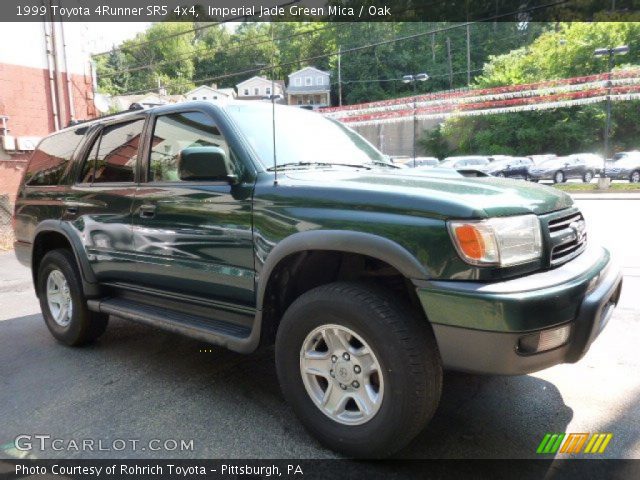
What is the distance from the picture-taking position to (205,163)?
286 centimetres

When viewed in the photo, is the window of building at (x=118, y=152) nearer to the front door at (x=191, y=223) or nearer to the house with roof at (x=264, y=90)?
the front door at (x=191, y=223)

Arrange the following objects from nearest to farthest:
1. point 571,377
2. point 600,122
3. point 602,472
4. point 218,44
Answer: point 602,472
point 571,377
point 218,44
point 600,122

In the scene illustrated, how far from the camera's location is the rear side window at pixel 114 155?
3807 millimetres

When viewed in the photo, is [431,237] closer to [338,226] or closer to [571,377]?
[338,226]

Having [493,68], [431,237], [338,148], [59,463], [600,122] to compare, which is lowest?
[59,463]

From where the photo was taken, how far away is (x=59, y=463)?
2.64 metres

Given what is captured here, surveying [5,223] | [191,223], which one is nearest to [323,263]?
[191,223]

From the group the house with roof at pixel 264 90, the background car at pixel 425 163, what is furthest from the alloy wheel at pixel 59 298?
the background car at pixel 425 163

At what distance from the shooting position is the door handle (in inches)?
137

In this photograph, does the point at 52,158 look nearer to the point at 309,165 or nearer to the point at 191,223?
the point at 191,223

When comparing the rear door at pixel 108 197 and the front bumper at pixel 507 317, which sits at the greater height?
the rear door at pixel 108 197

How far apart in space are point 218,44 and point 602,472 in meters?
16.9

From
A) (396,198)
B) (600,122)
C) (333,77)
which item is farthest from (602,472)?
(333,77)

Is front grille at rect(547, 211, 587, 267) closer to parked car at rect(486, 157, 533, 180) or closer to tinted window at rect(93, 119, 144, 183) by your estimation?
tinted window at rect(93, 119, 144, 183)
